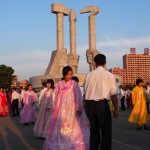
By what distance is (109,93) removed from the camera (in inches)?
211

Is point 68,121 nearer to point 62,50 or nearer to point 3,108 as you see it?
point 3,108

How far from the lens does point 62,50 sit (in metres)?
37.8

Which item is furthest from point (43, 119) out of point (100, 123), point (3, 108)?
point (3, 108)

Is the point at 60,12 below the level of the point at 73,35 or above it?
above

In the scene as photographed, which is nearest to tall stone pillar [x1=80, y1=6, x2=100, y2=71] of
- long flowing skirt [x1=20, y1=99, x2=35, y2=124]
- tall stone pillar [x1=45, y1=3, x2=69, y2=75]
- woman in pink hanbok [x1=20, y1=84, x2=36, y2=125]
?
tall stone pillar [x1=45, y1=3, x2=69, y2=75]

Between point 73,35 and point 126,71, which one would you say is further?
point 126,71

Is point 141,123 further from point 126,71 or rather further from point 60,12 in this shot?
point 126,71

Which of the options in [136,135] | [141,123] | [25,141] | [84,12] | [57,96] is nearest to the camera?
[57,96]

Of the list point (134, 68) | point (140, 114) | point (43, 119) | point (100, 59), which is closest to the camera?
point (100, 59)

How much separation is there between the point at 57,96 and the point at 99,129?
4.33 feet

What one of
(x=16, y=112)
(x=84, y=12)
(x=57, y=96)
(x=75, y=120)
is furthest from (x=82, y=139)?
(x=84, y=12)

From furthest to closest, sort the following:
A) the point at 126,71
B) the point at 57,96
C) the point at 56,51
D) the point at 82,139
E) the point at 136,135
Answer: the point at 126,71
the point at 56,51
the point at 136,135
the point at 57,96
the point at 82,139

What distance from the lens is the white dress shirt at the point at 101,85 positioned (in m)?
5.27

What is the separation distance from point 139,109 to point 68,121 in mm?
4575
